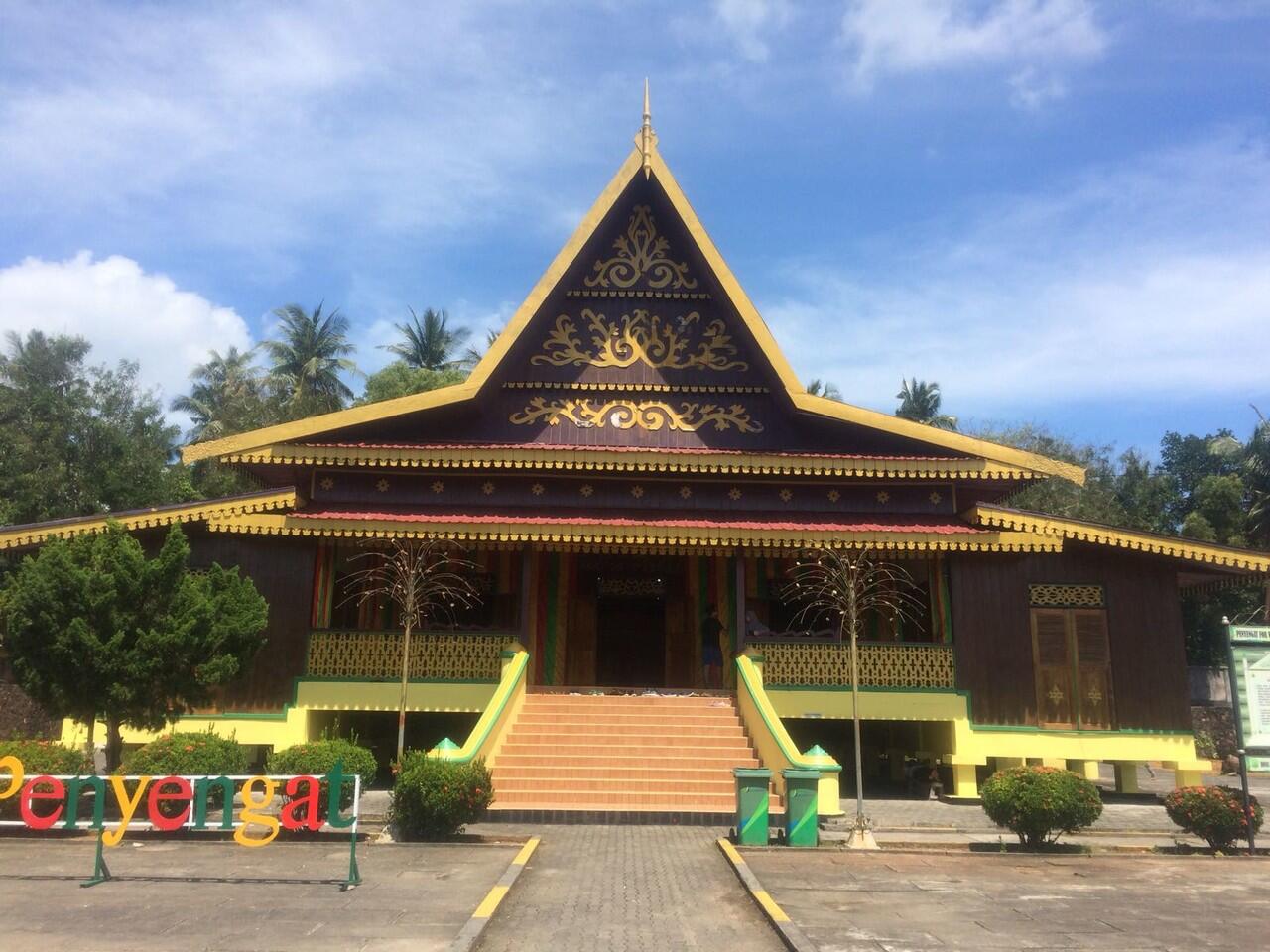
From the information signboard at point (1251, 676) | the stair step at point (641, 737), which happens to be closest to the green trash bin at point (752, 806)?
the stair step at point (641, 737)

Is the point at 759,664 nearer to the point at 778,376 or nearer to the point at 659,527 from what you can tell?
the point at 659,527

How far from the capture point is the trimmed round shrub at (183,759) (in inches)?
468

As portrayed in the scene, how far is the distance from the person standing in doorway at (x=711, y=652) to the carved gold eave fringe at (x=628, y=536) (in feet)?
8.19

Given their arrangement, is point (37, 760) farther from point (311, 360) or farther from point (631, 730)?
point (311, 360)

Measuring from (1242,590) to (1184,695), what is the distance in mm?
31203

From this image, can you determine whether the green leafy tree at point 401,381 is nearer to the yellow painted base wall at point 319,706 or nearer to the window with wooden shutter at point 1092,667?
the yellow painted base wall at point 319,706

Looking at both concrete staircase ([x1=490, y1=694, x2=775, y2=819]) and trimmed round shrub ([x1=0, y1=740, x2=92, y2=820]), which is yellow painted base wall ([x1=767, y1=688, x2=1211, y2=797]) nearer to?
concrete staircase ([x1=490, y1=694, x2=775, y2=819])

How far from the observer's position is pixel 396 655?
16703 mm

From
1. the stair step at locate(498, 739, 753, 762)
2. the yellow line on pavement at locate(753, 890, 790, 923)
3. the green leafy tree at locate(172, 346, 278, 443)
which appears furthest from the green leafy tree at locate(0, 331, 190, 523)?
the yellow line on pavement at locate(753, 890, 790, 923)

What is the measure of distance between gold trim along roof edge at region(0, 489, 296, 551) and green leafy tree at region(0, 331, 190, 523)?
2010cm

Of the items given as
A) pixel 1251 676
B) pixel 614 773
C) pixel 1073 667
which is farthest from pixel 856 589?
pixel 1251 676

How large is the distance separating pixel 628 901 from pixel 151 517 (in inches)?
477

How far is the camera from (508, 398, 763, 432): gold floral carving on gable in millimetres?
17625

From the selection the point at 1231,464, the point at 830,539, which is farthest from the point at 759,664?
the point at 1231,464
